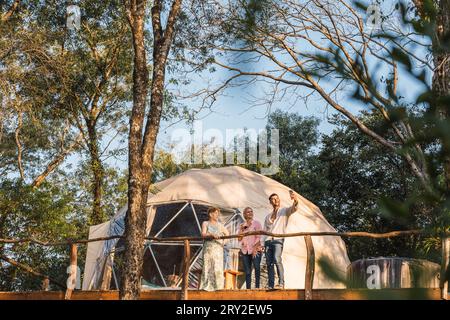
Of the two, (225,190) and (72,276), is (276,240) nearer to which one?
(72,276)

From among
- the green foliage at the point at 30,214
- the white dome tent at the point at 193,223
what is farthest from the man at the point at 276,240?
the green foliage at the point at 30,214

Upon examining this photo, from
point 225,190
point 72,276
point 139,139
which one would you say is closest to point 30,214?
point 225,190

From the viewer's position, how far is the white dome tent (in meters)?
14.3

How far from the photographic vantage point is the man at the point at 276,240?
31.0 ft

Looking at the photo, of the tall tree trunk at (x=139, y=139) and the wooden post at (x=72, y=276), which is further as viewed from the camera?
the wooden post at (x=72, y=276)

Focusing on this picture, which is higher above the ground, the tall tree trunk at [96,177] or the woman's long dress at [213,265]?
Result: the tall tree trunk at [96,177]

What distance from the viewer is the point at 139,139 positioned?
10.3 meters

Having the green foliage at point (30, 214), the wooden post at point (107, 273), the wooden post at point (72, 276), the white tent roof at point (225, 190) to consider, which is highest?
the white tent roof at point (225, 190)

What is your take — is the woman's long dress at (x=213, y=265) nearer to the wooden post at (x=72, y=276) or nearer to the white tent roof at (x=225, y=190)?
the wooden post at (x=72, y=276)

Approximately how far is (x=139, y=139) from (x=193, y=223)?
4.87 meters

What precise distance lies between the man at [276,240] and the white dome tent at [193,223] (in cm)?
435

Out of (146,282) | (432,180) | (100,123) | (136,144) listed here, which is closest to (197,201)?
(146,282)

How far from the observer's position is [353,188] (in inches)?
874
